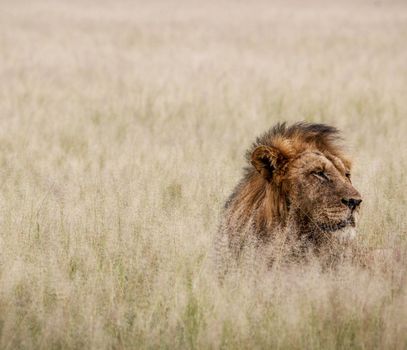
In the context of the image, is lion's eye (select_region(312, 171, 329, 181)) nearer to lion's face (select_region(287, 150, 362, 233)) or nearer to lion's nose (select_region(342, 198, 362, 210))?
Result: lion's face (select_region(287, 150, 362, 233))

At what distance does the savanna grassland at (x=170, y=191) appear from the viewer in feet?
11.8

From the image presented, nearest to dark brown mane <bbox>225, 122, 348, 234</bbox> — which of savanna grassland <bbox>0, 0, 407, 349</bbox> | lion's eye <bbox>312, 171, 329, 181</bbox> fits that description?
lion's eye <bbox>312, 171, 329, 181</bbox>

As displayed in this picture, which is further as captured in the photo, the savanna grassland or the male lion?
the male lion

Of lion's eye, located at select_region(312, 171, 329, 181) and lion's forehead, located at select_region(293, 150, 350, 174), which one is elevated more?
lion's forehead, located at select_region(293, 150, 350, 174)

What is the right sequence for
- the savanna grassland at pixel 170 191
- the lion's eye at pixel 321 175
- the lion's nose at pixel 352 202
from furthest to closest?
1. the lion's eye at pixel 321 175
2. the lion's nose at pixel 352 202
3. the savanna grassland at pixel 170 191

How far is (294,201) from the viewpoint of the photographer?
4.16 meters

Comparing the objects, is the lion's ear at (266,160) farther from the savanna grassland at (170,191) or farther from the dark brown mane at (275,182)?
the savanna grassland at (170,191)

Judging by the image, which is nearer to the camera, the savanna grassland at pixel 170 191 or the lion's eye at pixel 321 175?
the savanna grassland at pixel 170 191

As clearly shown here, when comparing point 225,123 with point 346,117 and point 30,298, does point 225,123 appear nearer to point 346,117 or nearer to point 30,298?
point 346,117

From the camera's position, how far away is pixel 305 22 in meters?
25.7

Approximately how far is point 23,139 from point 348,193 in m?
5.43

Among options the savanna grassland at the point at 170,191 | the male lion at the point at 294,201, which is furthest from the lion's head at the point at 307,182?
the savanna grassland at the point at 170,191

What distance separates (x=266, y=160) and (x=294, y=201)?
0.89ft

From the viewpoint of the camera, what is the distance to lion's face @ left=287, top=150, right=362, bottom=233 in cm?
405
